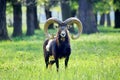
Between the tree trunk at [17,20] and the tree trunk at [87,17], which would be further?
the tree trunk at [87,17]

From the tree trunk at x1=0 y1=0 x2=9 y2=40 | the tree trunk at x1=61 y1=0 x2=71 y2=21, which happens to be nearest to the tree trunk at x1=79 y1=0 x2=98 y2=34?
the tree trunk at x1=61 y1=0 x2=71 y2=21

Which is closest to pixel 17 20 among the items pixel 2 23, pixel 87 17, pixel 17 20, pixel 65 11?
pixel 17 20

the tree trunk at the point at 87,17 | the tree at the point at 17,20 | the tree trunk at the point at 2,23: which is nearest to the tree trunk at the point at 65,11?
the tree trunk at the point at 87,17

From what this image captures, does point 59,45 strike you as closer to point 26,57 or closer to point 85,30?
point 26,57

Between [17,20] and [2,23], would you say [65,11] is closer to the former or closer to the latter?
[17,20]

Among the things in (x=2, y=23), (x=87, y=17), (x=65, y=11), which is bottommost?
(x=87, y=17)

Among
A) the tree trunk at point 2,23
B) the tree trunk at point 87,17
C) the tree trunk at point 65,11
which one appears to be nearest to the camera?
the tree trunk at point 2,23

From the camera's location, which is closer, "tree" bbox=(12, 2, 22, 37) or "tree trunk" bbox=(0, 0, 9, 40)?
"tree trunk" bbox=(0, 0, 9, 40)

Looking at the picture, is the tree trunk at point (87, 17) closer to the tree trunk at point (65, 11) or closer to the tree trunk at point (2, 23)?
the tree trunk at point (65, 11)

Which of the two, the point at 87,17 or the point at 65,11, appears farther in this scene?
the point at 65,11

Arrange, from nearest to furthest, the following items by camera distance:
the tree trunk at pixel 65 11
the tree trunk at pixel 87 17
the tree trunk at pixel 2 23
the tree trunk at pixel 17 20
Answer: the tree trunk at pixel 2 23
the tree trunk at pixel 17 20
the tree trunk at pixel 87 17
the tree trunk at pixel 65 11

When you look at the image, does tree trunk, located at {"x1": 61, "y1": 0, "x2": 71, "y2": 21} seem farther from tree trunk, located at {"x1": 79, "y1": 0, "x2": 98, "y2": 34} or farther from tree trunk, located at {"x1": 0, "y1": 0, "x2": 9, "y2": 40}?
tree trunk, located at {"x1": 0, "y1": 0, "x2": 9, "y2": 40}

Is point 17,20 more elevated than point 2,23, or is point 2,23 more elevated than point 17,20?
point 2,23

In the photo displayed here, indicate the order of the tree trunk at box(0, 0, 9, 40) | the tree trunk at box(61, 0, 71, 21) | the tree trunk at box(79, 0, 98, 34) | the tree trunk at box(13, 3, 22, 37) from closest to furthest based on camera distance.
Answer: the tree trunk at box(0, 0, 9, 40)
the tree trunk at box(13, 3, 22, 37)
the tree trunk at box(79, 0, 98, 34)
the tree trunk at box(61, 0, 71, 21)
